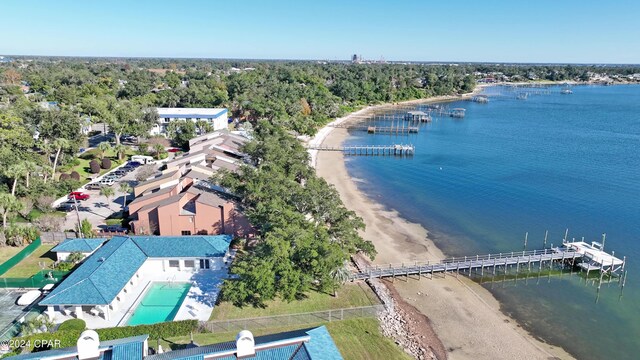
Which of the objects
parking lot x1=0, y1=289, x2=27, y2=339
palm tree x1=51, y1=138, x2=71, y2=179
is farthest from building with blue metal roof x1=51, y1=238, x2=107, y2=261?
palm tree x1=51, y1=138, x2=71, y2=179

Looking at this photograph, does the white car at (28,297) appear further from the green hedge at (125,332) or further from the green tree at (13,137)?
the green tree at (13,137)

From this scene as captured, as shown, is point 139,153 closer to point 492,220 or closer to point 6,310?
point 6,310

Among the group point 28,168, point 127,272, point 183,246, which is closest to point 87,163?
point 28,168

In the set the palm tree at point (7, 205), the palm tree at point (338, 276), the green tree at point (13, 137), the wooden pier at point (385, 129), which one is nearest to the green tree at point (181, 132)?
the green tree at point (13, 137)

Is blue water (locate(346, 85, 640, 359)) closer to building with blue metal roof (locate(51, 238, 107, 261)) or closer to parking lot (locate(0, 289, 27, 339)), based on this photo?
building with blue metal roof (locate(51, 238, 107, 261))

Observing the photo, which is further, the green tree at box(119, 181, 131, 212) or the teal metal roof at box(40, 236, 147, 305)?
the green tree at box(119, 181, 131, 212)

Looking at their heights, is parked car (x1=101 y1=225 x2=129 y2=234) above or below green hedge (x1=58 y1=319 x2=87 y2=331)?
above

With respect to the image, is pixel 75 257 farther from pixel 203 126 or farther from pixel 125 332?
pixel 203 126
